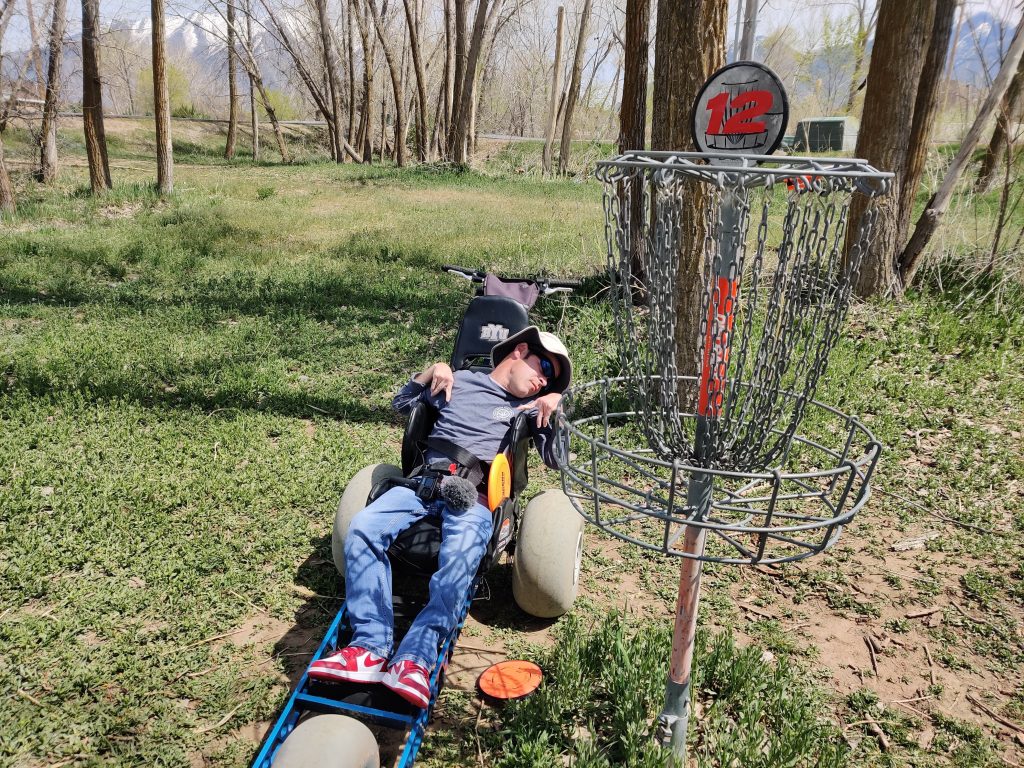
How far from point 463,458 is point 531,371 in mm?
584

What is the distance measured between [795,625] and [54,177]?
16.2m

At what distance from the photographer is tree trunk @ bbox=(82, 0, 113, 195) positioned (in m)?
12.5

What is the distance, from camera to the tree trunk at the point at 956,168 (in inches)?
228

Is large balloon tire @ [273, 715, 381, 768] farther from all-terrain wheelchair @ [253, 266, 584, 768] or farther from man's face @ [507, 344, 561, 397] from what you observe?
man's face @ [507, 344, 561, 397]

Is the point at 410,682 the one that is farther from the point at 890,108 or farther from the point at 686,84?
the point at 890,108

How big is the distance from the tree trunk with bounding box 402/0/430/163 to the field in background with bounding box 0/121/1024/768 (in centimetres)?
1457

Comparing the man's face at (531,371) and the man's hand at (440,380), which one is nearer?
the man's hand at (440,380)

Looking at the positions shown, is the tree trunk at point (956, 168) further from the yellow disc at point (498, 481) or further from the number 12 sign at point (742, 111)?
the number 12 sign at point (742, 111)

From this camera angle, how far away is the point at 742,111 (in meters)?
1.98

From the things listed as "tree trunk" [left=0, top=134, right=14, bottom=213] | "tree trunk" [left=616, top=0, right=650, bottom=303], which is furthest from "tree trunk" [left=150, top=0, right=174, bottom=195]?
"tree trunk" [left=616, top=0, right=650, bottom=303]

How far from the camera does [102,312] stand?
7027mm

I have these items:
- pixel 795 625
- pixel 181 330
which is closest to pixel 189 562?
pixel 795 625

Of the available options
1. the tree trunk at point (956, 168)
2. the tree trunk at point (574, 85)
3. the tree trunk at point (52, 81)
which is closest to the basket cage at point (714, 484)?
the tree trunk at point (956, 168)

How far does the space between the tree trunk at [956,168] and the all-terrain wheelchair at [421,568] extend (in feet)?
14.7
